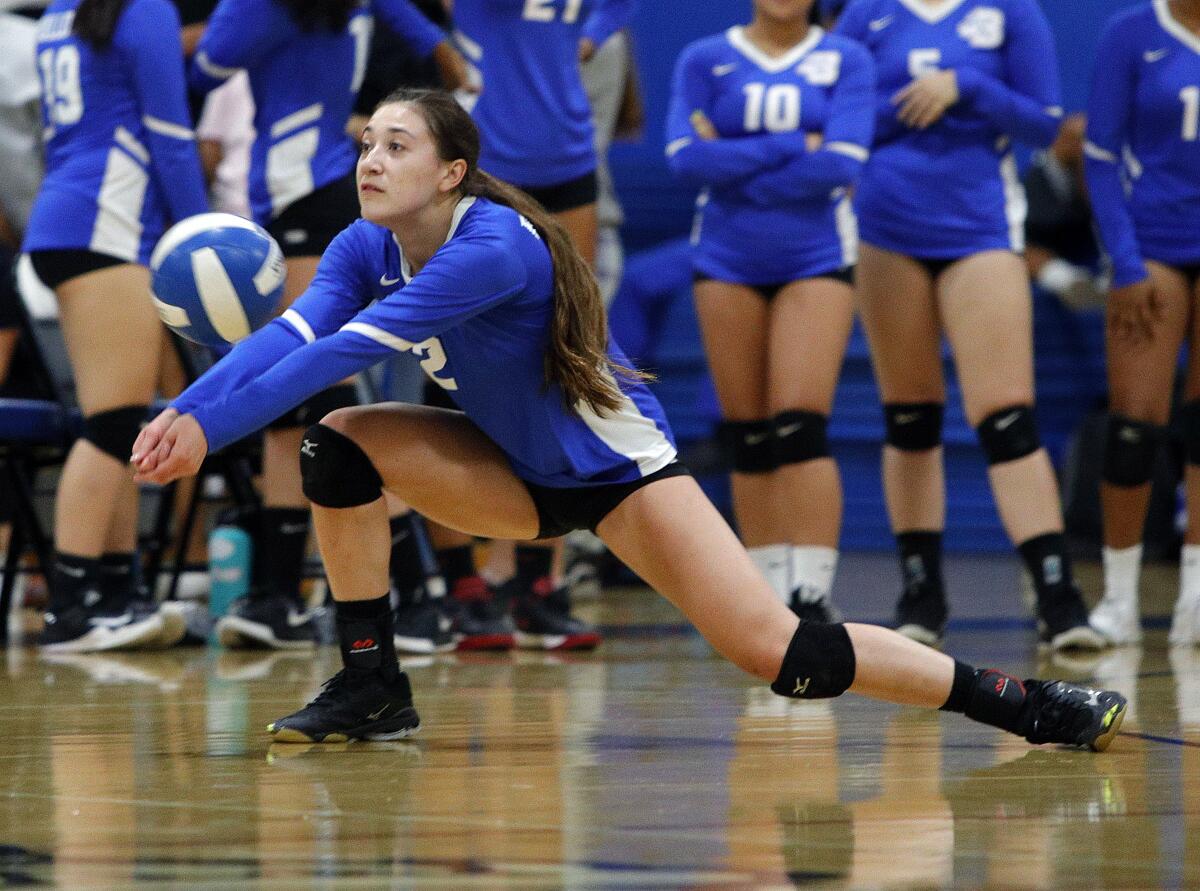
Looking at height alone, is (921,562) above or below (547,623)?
above

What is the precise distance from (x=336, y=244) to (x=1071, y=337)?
6.71 meters

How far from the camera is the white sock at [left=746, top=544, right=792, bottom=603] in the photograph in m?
5.18

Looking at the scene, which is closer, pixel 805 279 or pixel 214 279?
pixel 214 279

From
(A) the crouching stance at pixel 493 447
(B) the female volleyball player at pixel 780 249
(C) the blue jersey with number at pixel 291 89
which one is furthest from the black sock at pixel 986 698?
(C) the blue jersey with number at pixel 291 89

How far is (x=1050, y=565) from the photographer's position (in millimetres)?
4906

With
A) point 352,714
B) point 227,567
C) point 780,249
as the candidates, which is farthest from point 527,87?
point 352,714

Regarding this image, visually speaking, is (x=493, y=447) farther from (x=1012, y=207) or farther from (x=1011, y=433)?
(x=1012, y=207)

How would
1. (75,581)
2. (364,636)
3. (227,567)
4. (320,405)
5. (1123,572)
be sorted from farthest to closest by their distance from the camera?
(227,567), (1123,572), (75,581), (320,405), (364,636)

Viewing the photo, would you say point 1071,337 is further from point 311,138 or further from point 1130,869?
point 1130,869

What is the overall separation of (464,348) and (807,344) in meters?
1.98

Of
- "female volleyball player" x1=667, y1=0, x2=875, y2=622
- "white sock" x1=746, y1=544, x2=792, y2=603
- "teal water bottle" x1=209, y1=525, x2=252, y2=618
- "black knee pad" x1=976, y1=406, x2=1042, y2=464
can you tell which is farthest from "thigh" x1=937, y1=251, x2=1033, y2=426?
"teal water bottle" x1=209, y1=525, x2=252, y2=618

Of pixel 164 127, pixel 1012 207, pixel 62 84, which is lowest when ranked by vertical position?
pixel 1012 207

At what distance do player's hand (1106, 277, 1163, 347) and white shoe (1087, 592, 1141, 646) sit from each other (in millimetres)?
751

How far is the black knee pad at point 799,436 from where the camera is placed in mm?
4918
